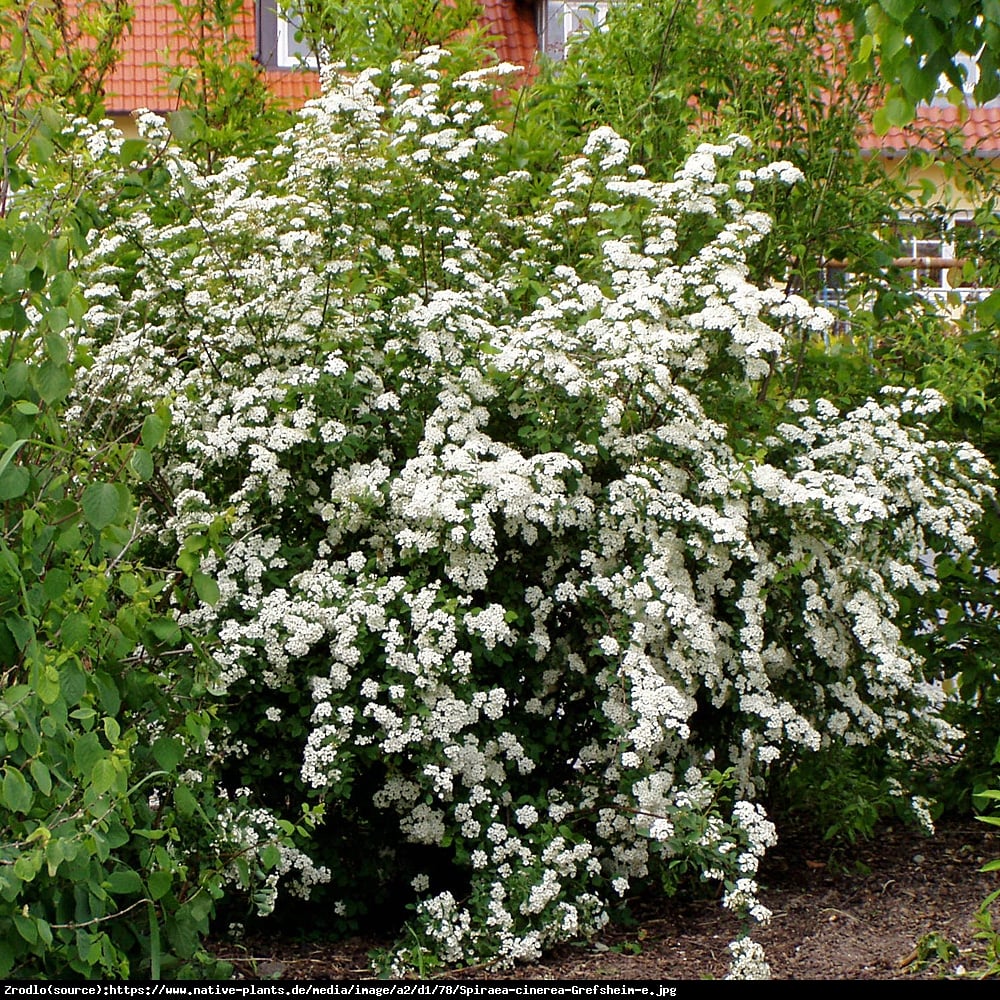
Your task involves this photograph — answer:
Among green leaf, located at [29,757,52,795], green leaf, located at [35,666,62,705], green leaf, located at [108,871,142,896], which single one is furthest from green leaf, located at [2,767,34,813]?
green leaf, located at [108,871,142,896]

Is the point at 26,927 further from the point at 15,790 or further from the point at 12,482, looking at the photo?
the point at 12,482

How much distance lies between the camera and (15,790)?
2398 millimetres

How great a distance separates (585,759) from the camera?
4.23 metres

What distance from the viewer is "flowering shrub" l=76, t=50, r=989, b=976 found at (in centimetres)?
381

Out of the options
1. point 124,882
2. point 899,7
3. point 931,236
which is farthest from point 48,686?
point 931,236

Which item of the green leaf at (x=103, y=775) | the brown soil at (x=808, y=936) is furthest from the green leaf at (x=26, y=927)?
the brown soil at (x=808, y=936)

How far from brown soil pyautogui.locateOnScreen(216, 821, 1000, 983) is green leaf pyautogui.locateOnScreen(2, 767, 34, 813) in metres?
1.51

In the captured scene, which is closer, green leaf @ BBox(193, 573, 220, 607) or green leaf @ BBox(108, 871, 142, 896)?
green leaf @ BBox(193, 573, 220, 607)

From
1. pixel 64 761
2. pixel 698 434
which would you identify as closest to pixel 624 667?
pixel 698 434

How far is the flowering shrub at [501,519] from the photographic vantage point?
12.5 ft

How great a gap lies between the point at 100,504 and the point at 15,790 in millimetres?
573

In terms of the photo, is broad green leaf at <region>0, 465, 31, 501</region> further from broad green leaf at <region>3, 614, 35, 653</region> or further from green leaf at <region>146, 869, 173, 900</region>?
green leaf at <region>146, 869, 173, 900</region>

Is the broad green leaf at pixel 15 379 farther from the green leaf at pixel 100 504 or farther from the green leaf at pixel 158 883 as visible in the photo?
the green leaf at pixel 158 883

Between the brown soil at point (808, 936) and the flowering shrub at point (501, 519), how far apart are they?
0.18 metres
